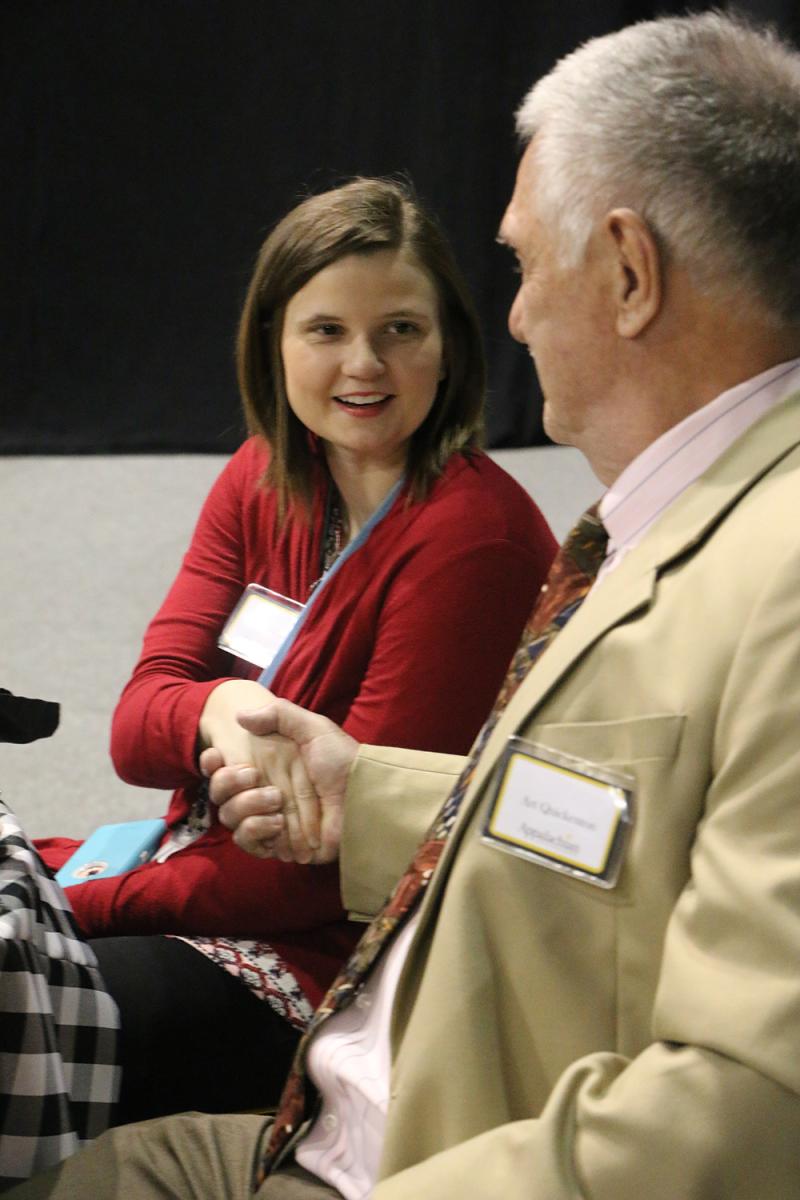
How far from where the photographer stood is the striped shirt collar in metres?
1.16

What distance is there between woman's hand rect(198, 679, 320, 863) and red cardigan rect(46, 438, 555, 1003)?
0.20 ft

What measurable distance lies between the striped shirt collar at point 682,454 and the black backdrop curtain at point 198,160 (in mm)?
4502

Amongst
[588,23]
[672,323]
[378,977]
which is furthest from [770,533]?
[588,23]

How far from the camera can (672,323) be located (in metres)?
1.16

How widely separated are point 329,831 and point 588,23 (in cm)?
468

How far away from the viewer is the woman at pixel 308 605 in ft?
5.65

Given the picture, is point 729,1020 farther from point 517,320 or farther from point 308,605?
point 308,605

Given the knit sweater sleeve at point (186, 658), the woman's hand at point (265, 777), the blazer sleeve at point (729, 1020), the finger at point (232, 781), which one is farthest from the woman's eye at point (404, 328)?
the blazer sleeve at point (729, 1020)

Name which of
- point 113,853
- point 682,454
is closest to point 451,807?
point 682,454

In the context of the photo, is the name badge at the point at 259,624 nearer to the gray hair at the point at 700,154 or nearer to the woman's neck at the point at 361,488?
the woman's neck at the point at 361,488

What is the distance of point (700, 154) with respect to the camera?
1.12m

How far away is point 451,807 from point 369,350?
Result: 78 centimetres

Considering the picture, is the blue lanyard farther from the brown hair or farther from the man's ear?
the man's ear

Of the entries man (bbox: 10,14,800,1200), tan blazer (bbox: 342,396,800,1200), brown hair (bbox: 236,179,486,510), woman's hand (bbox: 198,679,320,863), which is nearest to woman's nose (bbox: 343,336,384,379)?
brown hair (bbox: 236,179,486,510)
